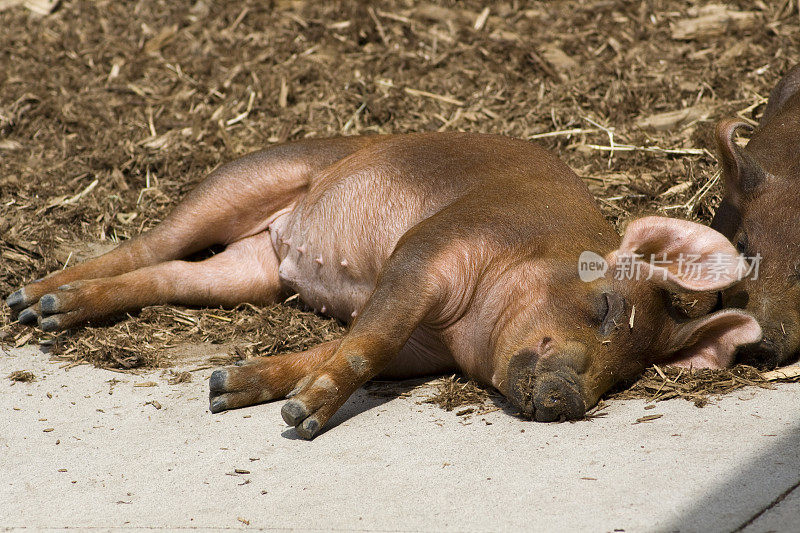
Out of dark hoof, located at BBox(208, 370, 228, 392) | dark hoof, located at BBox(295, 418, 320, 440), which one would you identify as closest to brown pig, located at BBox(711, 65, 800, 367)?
dark hoof, located at BBox(295, 418, 320, 440)

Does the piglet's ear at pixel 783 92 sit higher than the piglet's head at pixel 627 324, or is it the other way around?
the piglet's ear at pixel 783 92

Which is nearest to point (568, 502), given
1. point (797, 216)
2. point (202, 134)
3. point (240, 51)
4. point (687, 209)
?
point (797, 216)

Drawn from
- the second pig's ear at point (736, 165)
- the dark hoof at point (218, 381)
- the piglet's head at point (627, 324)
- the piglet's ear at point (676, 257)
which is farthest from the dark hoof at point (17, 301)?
the second pig's ear at point (736, 165)

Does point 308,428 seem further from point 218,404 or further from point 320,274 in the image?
point 320,274

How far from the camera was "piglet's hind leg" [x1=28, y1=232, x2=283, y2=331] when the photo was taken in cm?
458

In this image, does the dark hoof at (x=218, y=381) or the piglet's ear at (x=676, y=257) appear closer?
the piglet's ear at (x=676, y=257)

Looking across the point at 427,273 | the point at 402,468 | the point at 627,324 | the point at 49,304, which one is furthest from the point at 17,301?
the point at 627,324

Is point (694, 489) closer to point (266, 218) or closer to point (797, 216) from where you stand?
point (797, 216)

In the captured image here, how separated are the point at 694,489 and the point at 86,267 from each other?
3418 millimetres

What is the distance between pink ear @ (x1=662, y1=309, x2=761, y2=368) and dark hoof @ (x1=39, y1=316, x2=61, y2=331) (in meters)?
2.88

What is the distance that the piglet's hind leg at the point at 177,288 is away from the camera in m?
4.58

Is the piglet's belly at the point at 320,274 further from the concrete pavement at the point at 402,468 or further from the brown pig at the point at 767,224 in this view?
the brown pig at the point at 767,224

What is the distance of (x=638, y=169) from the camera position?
17.6 feet

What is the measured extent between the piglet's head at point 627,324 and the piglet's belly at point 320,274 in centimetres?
120
